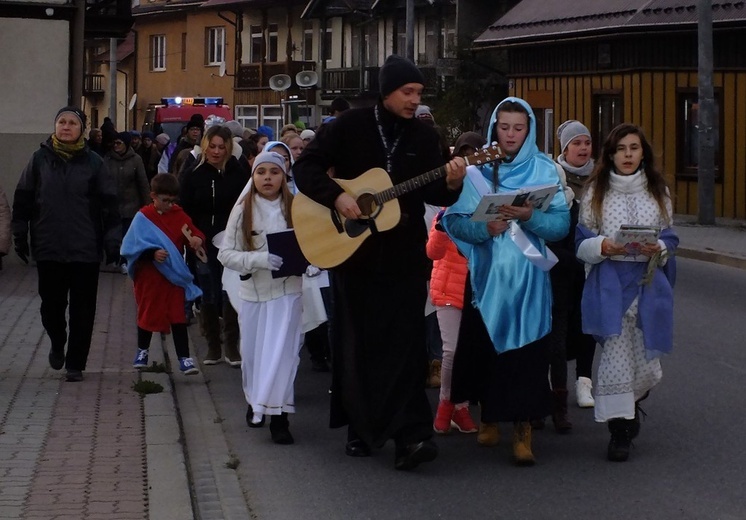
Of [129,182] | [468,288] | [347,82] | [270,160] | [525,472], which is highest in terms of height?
[347,82]

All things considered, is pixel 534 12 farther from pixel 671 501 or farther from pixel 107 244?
pixel 671 501

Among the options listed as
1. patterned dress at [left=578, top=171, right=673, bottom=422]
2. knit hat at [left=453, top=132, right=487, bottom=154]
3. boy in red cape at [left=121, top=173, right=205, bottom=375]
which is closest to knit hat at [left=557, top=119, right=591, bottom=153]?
knit hat at [left=453, top=132, right=487, bottom=154]

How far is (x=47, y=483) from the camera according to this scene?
23.0ft

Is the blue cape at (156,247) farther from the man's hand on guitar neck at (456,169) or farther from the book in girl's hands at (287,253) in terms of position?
the man's hand on guitar neck at (456,169)

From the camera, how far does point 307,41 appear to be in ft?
214

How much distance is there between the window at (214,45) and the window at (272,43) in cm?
Result: 255

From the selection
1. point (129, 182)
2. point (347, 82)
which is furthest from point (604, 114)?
point (347, 82)

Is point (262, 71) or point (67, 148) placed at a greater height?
point (262, 71)

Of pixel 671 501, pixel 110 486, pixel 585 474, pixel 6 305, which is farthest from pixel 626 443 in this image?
pixel 6 305

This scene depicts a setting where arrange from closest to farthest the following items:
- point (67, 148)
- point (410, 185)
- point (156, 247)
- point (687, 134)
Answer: point (410, 185) < point (67, 148) < point (156, 247) < point (687, 134)

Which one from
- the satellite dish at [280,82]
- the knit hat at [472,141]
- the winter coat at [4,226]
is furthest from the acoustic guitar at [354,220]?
the satellite dish at [280,82]

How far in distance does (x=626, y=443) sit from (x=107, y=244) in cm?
402

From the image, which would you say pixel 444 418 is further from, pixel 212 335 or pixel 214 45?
pixel 214 45

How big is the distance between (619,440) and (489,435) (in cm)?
77
